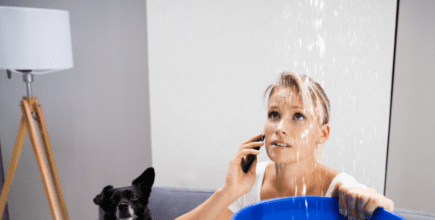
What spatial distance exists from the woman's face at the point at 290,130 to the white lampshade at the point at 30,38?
88 centimetres

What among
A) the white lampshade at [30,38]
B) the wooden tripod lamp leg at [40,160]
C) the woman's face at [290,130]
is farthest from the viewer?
the wooden tripod lamp leg at [40,160]

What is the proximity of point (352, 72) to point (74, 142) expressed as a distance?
140 centimetres

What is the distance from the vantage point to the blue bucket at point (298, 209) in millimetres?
370

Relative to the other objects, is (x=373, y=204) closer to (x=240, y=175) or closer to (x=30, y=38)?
(x=240, y=175)

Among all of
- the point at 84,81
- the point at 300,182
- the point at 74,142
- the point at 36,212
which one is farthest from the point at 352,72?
the point at 36,212

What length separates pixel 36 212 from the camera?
5.24 feet

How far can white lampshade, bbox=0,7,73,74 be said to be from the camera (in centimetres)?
101

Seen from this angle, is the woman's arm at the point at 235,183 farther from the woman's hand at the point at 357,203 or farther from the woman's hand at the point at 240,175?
the woman's hand at the point at 357,203

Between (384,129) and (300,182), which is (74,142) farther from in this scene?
(384,129)

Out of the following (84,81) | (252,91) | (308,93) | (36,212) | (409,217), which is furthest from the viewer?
(36,212)

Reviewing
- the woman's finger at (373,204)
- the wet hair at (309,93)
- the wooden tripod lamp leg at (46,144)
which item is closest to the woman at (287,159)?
the wet hair at (309,93)

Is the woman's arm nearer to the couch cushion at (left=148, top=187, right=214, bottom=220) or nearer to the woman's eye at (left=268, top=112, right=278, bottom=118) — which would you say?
the woman's eye at (left=268, top=112, right=278, bottom=118)

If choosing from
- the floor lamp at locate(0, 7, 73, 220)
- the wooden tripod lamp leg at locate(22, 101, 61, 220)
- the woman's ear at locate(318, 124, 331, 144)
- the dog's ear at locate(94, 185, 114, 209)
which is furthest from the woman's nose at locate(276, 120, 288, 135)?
the wooden tripod lamp leg at locate(22, 101, 61, 220)

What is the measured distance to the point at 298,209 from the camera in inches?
15.4
